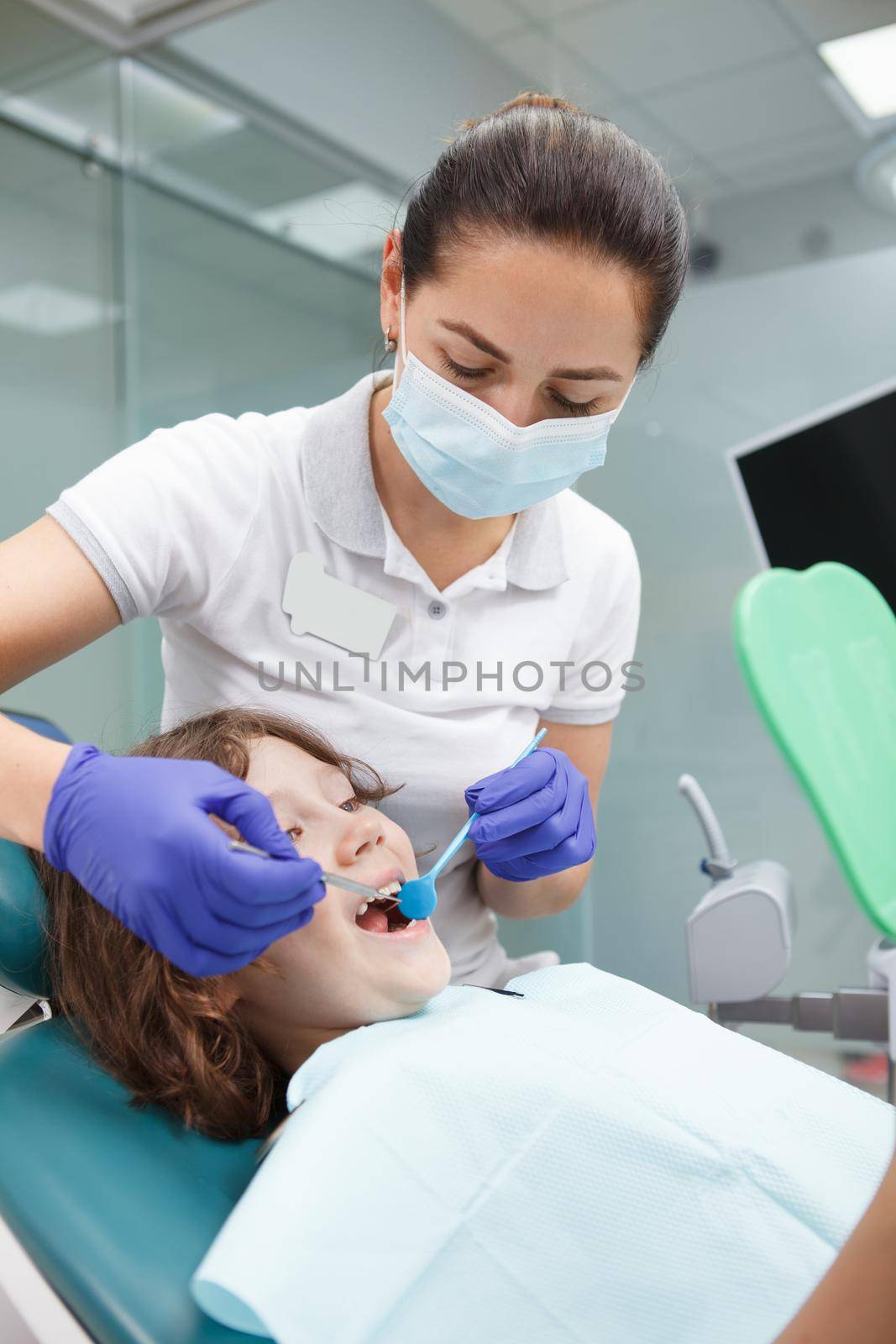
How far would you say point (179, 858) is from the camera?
2.61 ft

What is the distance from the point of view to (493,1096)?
0.89 m

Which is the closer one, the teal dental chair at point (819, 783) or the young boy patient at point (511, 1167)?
the young boy patient at point (511, 1167)

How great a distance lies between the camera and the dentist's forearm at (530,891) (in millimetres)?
1449

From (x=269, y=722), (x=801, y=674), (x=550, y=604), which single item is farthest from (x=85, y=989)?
(x=801, y=674)

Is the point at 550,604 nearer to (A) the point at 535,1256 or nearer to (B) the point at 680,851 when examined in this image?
(A) the point at 535,1256

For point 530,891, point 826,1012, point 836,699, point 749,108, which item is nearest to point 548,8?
point 749,108

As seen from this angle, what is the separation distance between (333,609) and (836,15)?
1.86 metres

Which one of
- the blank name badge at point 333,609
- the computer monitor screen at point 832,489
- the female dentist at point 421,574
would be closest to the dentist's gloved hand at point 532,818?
the female dentist at point 421,574

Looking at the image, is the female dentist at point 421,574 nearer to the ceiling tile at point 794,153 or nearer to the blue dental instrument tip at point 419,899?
the blue dental instrument tip at point 419,899

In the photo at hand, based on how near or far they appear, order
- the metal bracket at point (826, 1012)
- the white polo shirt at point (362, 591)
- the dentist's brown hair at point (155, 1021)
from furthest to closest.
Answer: the metal bracket at point (826, 1012), the white polo shirt at point (362, 591), the dentist's brown hair at point (155, 1021)

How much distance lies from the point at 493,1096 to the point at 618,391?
72 centimetres

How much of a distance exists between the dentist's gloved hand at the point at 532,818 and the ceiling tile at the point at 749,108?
177 cm

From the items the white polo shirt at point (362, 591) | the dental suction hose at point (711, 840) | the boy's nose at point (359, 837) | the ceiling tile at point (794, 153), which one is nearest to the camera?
the boy's nose at point (359, 837)

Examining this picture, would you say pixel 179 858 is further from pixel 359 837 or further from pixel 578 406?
pixel 578 406
